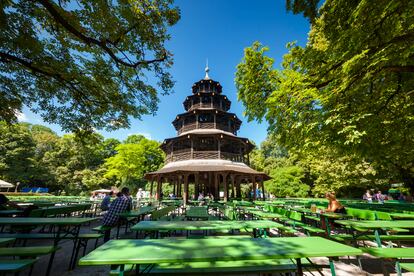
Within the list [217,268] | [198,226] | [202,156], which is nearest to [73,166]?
[202,156]

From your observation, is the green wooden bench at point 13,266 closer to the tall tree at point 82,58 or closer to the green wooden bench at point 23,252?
the green wooden bench at point 23,252

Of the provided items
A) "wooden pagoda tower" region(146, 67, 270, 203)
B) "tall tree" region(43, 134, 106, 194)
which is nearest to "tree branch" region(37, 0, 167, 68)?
"wooden pagoda tower" region(146, 67, 270, 203)

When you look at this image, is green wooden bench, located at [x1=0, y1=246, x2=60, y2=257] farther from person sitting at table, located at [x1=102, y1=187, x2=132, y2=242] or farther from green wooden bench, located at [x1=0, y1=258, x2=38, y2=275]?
person sitting at table, located at [x1=102, y1=187, x2=132, y2=242]

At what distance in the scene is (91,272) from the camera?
3.85 metres

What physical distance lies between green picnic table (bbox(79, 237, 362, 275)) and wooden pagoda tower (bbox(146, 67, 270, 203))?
558 inches

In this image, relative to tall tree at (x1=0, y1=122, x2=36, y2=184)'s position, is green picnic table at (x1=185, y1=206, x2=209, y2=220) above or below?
below

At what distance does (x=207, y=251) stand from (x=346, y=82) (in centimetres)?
641

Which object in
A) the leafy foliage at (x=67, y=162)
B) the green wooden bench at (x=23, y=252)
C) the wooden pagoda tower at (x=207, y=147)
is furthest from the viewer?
the leafy foliage at (x=67, y=162)

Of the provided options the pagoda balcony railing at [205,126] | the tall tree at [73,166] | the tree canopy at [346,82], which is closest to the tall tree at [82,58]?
the tree canopy at [346,82]

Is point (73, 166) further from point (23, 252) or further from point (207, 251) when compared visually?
point (207, 251)

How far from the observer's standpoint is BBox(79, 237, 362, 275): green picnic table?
1.67 metres

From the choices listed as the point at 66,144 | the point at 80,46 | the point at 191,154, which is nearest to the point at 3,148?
the point at 66,144

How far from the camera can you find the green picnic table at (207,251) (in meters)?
1.67

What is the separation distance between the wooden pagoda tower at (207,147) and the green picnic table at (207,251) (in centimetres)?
1417
